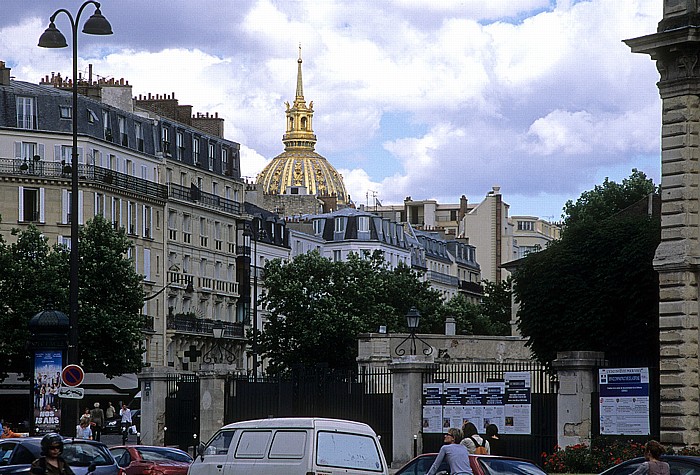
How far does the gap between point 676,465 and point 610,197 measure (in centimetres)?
7051

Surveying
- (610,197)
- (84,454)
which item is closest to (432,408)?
(84,454)

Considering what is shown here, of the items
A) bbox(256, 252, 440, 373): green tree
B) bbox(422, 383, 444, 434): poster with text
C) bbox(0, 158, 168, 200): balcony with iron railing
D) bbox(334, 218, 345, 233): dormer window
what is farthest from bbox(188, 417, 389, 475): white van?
bbox(334, 218, 345, 233): dormer window

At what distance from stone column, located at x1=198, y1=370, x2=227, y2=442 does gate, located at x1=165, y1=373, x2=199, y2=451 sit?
655 millimetres

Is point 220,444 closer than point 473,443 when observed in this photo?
Yes

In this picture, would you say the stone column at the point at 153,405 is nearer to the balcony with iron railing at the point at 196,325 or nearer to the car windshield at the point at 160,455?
the car windshield at the point at 160,455

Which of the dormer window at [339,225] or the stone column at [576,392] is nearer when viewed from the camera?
the stone column at [576,392]

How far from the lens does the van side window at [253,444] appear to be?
83.9 feet

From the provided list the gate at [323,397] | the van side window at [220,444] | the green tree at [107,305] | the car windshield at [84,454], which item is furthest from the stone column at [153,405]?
the van side window at [220,444]

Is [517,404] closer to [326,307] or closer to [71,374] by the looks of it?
[71,374]

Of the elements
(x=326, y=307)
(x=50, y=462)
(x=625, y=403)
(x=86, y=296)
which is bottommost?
(x=625, y=403)

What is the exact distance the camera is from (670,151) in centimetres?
3506

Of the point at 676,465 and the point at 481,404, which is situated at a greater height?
the point at 481,404

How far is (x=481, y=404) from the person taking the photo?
125 feet

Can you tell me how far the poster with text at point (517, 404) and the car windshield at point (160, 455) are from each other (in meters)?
7.68
